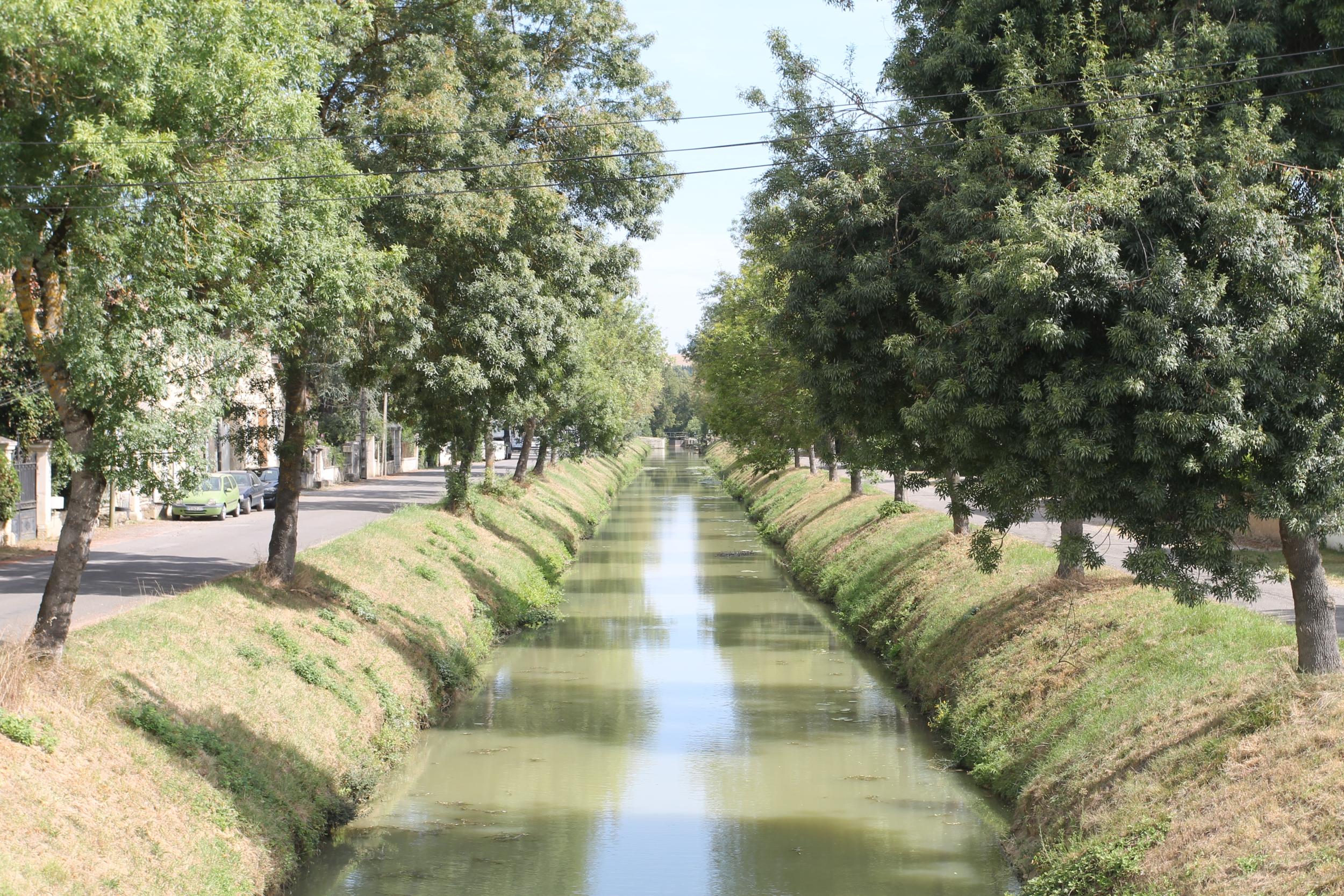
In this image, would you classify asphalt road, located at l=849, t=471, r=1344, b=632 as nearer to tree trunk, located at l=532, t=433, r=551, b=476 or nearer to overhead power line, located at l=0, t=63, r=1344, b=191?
overhead power line, located at l=0, t=63, r=1344, b=191

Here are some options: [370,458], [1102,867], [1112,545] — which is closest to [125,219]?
[1102,867]

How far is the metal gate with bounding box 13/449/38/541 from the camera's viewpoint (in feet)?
89.9

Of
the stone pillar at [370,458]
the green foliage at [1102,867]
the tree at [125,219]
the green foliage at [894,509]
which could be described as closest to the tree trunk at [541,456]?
the stone pillar at [370,458]

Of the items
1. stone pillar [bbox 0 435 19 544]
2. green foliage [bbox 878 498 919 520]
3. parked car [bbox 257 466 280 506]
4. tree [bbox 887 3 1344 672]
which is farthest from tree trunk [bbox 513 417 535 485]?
tree [bbox 887 3 1344 672]

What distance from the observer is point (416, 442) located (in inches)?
1057

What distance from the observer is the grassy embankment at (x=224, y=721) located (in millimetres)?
10461

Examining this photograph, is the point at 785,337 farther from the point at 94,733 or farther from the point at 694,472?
the point at 694,472

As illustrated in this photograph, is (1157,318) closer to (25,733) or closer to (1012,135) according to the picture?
(1012,135)

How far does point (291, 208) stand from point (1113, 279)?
28.5 feet

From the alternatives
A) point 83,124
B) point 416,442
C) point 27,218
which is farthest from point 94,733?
point 416,442

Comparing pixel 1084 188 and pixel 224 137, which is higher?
pixel 224 137

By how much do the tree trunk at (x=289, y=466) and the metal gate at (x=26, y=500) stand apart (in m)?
10.0

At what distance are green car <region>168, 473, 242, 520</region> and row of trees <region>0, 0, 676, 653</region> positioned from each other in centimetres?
1066

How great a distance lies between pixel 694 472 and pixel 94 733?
325 ft
